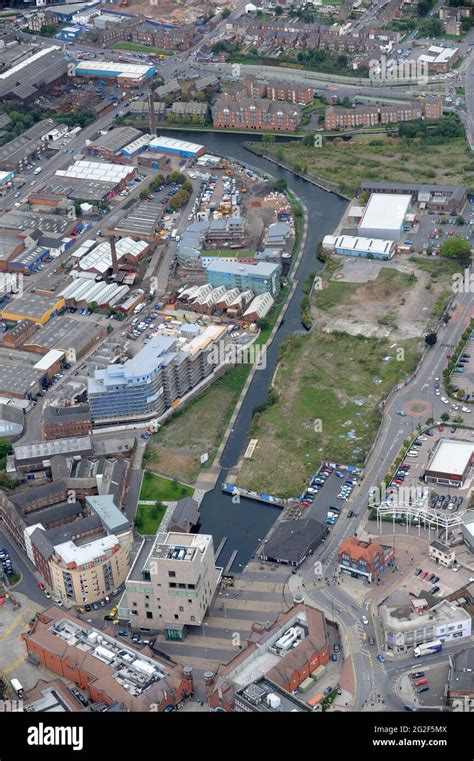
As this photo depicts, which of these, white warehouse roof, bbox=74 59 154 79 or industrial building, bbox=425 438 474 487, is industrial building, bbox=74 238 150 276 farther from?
white warehouse roof, bbox=74 59 154 79

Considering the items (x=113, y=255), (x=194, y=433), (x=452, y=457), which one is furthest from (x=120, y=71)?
(x=452, y=457)

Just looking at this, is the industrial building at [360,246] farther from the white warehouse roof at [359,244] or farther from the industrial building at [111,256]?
the industrial building at [111,256]

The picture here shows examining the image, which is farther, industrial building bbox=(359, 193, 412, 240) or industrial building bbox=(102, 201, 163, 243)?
industrial building bbox=(102, 201, 163, 243)

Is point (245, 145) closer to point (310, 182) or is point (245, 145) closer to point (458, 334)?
point (310, 182)

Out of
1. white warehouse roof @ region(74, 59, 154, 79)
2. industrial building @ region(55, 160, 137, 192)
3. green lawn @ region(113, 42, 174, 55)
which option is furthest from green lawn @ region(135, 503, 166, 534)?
green lawn @ region(113, 42, 174, 55)

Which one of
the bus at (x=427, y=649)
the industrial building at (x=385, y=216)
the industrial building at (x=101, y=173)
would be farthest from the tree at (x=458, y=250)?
the bus at (x=427, y=649)

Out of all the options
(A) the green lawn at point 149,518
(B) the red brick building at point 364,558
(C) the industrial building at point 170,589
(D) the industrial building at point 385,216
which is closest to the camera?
(C) the industrial building at point 170,589

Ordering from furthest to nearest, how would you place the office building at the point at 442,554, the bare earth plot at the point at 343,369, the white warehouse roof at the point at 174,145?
the white warehouse roof at the point at 174,145 < the bare earth plot at the point at 343,369 < the office building at the point at 442,554
